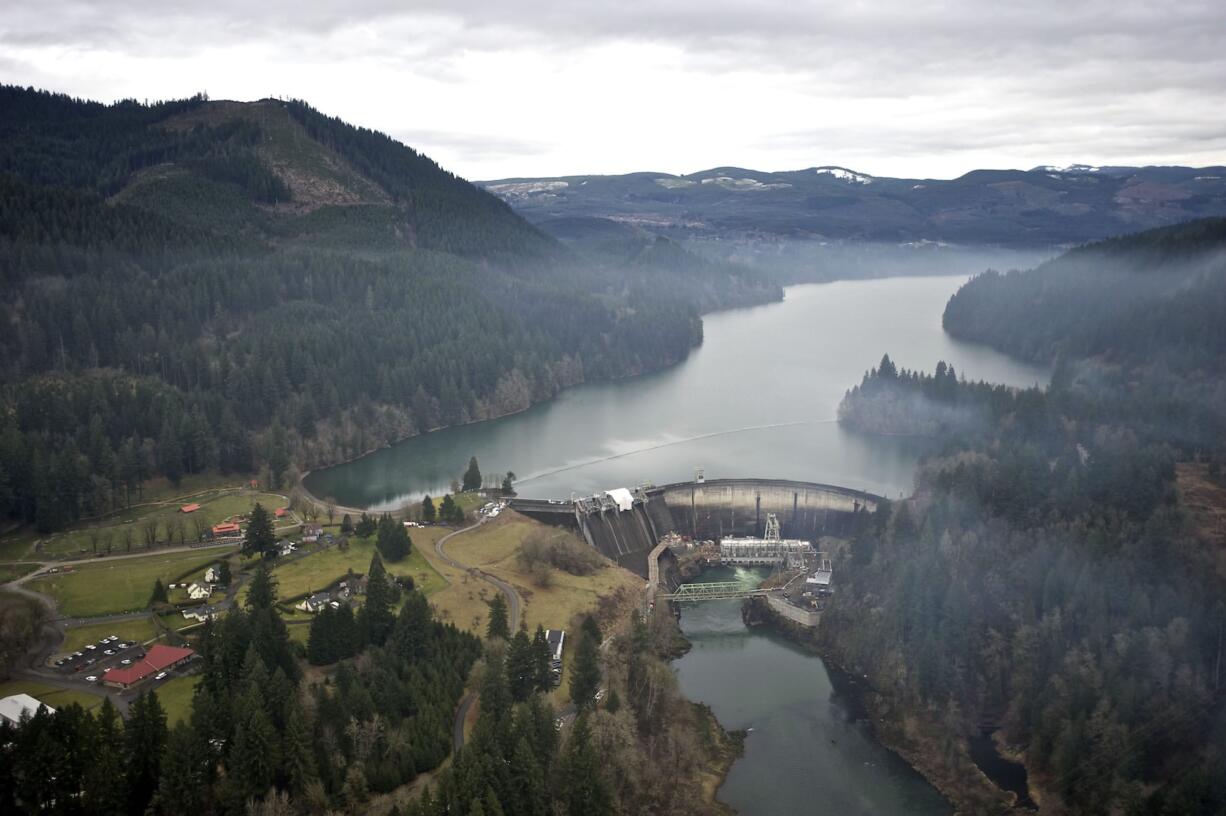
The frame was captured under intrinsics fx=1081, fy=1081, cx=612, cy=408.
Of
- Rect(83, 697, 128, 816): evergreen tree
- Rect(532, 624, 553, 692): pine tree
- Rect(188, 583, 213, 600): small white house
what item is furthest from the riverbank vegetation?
Rect(83, 697, 128, 816): evergreen tree

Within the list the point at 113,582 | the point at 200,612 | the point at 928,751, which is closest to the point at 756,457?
the point at 928,751

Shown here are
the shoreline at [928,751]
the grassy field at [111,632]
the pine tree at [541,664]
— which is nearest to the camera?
the shoreline at [928,751]

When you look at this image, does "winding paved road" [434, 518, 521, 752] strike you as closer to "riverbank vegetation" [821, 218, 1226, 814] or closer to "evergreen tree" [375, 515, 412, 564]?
"evergreen tree" [375, 515, 412, 564]

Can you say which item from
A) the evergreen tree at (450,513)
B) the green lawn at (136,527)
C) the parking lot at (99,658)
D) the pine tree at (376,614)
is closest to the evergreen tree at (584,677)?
the pine tree at (376,614)

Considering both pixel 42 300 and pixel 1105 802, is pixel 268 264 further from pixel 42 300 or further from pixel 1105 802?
pixel 1105 802

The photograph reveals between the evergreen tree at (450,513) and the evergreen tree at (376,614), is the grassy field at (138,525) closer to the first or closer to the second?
the evergreen tree at (450,513)

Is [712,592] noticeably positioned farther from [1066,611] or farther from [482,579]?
[1066,611]

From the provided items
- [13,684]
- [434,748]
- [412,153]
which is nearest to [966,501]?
[434,748]
